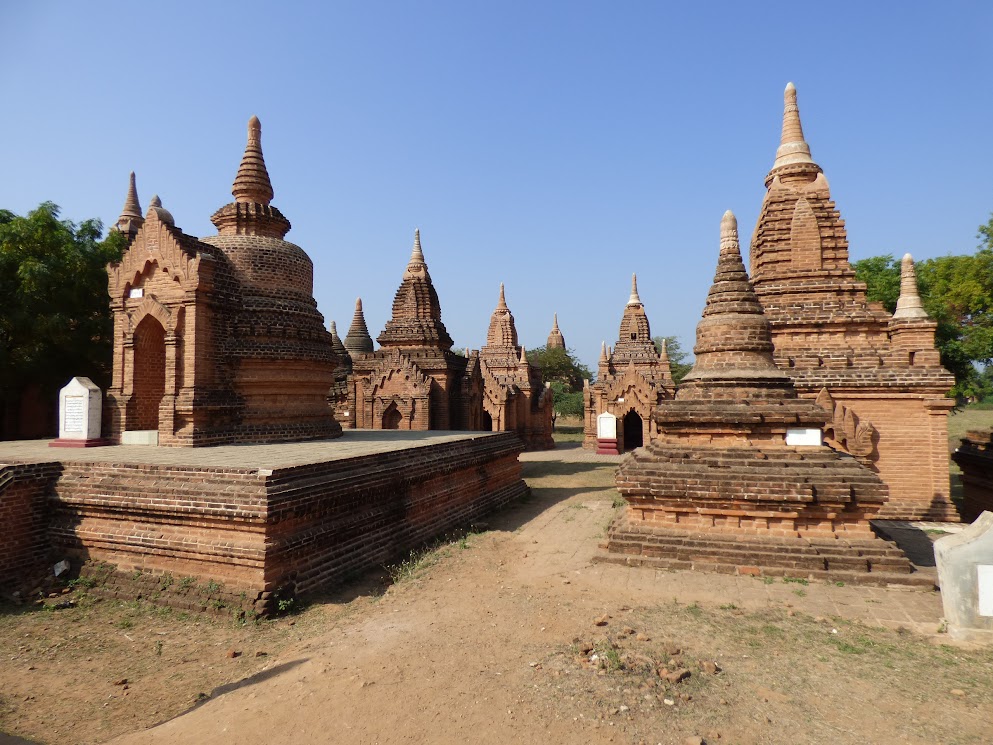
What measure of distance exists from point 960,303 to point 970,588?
70.0 feet

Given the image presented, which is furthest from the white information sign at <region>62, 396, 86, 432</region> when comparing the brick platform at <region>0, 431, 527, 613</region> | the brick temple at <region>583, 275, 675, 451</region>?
the brick temple at <region>583, 275, 675, 451</region>

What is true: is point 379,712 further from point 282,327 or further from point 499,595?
point 282,327

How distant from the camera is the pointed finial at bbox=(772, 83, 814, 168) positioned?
14.8m

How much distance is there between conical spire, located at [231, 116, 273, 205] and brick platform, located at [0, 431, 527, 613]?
7.52 meters

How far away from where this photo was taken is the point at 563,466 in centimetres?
2250

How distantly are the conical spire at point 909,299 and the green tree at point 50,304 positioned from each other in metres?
21.5

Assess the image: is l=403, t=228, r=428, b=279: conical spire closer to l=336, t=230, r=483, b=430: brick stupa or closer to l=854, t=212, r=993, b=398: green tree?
l=336, t=230, r=483, b=430: brick stupa

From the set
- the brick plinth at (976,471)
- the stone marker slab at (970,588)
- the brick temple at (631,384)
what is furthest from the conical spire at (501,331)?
the stone marker slab at (970,588)

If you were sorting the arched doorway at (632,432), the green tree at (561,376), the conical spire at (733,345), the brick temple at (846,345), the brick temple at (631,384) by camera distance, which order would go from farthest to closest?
the green tree at (561,376) < the arched doorway at (632,432) < the brick temple at (631,384) < the brick temple at (846,345) < the conical spire at (733,345)

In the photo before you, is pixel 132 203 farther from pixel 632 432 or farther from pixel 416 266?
pixel 632 432

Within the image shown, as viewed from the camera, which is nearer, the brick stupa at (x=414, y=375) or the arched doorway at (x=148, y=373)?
the arched doorway at (x=148, y=373)

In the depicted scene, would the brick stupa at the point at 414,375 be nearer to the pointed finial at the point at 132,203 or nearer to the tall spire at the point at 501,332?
the tall spire at the point at 501,332

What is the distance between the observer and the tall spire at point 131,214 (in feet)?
93.0

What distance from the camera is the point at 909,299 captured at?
12930 mm
